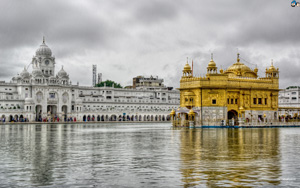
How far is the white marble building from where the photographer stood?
4439 inches

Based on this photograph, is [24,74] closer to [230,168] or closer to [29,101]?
[29,101]

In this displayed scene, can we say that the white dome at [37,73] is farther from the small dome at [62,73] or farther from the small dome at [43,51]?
the small dome at [43,51]

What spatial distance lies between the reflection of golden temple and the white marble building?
195 ft

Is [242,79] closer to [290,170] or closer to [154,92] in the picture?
[290,170]

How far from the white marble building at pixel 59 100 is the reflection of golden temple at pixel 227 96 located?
59.4 m

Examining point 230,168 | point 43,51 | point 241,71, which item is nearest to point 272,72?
point 241,71

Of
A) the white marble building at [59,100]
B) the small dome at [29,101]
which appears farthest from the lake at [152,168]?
the small dome at [29,101]

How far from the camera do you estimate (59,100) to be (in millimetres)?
118875

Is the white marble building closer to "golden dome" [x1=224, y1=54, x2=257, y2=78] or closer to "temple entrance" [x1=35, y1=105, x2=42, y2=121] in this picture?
"temple entrance" [x1=35, y1=105, x2=42, y2=121]

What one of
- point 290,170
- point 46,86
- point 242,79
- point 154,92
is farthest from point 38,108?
point 290,170

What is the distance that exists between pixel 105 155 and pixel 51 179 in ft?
22.2

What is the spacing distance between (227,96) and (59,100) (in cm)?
6958

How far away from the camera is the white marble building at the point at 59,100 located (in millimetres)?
112750

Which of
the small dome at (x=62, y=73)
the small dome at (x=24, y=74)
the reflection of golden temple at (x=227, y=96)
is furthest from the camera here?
the small dome at (x=62, y=73)
